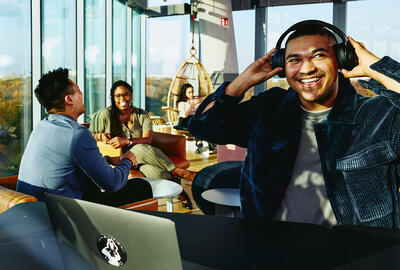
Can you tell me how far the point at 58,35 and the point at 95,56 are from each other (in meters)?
1.30

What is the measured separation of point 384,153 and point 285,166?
0.31 metres

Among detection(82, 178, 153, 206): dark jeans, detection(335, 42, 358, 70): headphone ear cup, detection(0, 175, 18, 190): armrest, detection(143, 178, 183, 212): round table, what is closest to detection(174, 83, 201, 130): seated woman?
detection(143, 178, 183, 212): round table

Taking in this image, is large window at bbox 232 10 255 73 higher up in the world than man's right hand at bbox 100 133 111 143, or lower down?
higher up

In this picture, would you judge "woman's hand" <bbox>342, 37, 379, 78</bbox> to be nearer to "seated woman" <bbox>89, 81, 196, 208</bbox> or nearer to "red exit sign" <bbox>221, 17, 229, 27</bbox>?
"seated woman" <bbox>89, 81, 196, 208</bbox>

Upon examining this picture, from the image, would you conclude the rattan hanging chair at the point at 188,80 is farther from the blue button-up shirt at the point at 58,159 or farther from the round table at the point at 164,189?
the blue button-up shirt at the point at 58,159

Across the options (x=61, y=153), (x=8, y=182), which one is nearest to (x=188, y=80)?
(x=8, y=182)

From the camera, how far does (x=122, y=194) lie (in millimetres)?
2398

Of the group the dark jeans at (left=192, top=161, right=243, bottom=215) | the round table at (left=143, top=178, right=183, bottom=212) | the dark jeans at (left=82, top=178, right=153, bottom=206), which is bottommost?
the round table at (left=143, top=178, right=183, bottom=212)

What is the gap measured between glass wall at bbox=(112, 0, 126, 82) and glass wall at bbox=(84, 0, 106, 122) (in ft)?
1.57

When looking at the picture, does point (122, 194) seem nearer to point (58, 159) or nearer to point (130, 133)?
point (58, 159)

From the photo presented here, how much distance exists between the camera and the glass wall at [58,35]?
16.6 ft

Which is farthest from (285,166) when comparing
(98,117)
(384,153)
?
(98,117)

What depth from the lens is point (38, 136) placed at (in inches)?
71.5

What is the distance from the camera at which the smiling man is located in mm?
1220
